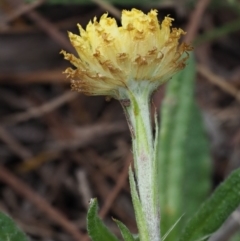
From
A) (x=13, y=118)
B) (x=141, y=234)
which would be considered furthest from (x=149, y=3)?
(x=141, y=234)

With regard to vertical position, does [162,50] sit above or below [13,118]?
below

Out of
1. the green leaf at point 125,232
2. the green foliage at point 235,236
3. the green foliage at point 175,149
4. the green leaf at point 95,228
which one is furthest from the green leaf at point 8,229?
the green foliage at point 235,236

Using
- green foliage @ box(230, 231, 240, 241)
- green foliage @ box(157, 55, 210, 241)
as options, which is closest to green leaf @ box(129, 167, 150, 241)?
green foliage @ box(157, 55, 210, 241)

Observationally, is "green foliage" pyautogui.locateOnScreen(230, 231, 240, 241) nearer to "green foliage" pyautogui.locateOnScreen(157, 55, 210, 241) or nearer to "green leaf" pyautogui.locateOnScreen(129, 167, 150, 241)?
"green foliage" pyautogui.locateOnScreen(157, 55, 210, 241)

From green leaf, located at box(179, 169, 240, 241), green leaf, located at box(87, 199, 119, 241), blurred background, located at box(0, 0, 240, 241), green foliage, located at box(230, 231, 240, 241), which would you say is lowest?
green foliage, located at box(230, 231, 240, 241)

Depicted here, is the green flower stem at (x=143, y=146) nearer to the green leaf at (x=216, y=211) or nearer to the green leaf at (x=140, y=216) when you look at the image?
the green leaf at (x=140, y=216)

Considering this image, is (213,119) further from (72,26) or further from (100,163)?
(72,26)
